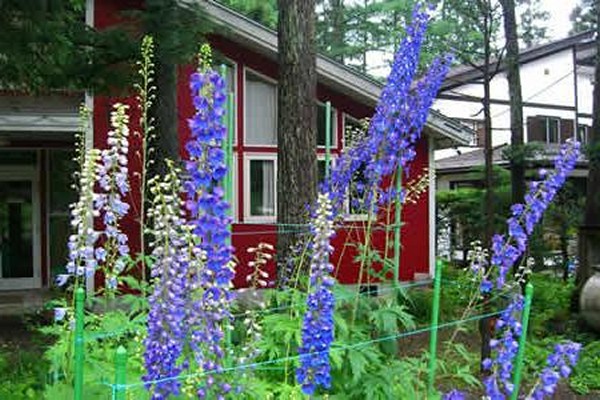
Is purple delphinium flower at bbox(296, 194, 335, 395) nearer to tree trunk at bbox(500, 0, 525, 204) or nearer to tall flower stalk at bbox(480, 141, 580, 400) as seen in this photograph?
tall flower stalk at bbox(480, 141, 580, 400)

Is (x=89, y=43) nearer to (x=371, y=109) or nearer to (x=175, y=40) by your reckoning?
(x=175, y=40)

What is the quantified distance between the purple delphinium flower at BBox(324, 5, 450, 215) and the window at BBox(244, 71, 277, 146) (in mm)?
8726

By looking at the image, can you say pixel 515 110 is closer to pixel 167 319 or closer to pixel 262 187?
pixel 262 187

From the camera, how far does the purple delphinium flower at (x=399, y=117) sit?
11.7 feet

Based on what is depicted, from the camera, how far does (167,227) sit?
7.32ft

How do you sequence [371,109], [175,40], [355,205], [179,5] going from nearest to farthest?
[355,205] < [175,40] < [179,5] < [371,109]

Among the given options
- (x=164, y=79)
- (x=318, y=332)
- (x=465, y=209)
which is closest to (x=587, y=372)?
(x=164, y=79)

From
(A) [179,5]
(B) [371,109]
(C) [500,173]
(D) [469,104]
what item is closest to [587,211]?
(B) [371,109]

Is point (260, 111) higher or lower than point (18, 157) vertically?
higher

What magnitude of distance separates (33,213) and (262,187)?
4.72m

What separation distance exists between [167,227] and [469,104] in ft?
72.8

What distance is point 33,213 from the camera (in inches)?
526

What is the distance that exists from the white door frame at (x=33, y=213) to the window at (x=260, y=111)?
4.49 metres

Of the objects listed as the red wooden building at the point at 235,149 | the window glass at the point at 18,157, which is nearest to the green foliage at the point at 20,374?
the red wooden building at the point at 235,149
